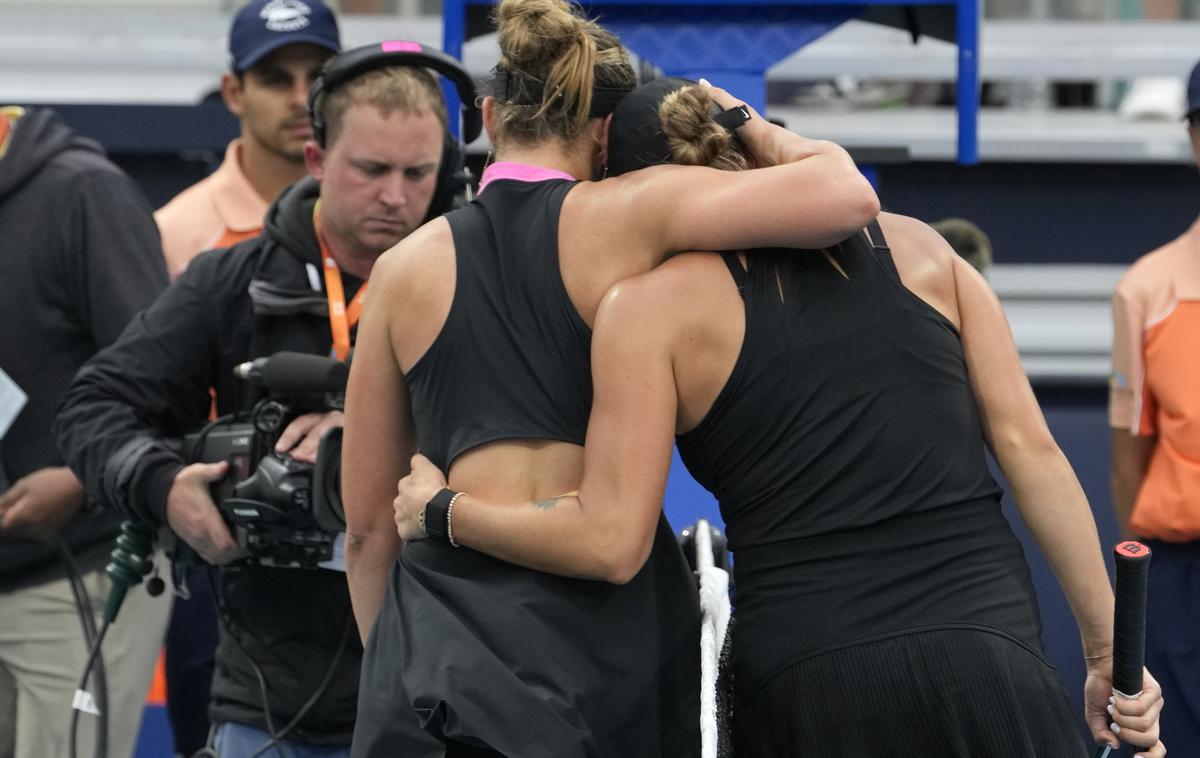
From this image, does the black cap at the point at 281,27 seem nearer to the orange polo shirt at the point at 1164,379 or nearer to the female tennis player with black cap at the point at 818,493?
the female tennis player with black cap at the point at 818,493

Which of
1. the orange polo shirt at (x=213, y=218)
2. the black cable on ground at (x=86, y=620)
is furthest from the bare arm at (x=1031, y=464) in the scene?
the orange polo shirt at (x=213, y=218)

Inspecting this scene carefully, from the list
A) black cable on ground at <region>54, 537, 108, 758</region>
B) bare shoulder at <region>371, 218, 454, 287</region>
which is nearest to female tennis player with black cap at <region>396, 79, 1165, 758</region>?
bare shoulder at <region>371, 218, 454, 287</region>

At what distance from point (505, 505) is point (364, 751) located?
345 millimetres

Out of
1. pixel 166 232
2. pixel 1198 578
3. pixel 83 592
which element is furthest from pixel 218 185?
pixel 1198 578

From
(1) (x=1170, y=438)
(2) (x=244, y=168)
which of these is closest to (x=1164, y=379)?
(1) (x=1170, y=438)

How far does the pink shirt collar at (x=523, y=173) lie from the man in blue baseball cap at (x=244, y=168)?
1.66 metres

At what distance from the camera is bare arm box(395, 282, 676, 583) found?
6.57 feet

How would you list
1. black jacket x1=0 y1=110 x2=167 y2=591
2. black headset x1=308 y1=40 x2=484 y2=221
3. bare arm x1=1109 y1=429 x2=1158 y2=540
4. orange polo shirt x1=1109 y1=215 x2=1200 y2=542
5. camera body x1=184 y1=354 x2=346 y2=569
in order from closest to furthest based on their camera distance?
camera body x1=184 y1=354 x2=346 y2=569, black headset x1=308 y1=40 x2=484 y2=221, black jacket x1=0 y1=110 x2=167 y2=591, orange polo shirt x1=1109 y1=215 x2=1200 y2=542, bare arm x1=1109 y1=429 x2=1158 y2=540

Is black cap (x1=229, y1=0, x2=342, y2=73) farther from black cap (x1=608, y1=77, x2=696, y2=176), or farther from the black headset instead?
black cap (x1=608, y1=77, x2=696, y2=176)

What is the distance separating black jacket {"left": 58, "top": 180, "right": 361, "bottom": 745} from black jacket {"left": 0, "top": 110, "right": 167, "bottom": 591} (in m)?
0.57

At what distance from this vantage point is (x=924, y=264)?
2.14m

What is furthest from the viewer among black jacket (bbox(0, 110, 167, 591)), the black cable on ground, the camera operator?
black jacket (bbox(0, 110, 167, 591))

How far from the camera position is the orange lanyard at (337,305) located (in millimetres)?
2738

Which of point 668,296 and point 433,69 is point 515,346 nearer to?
point 668,296
